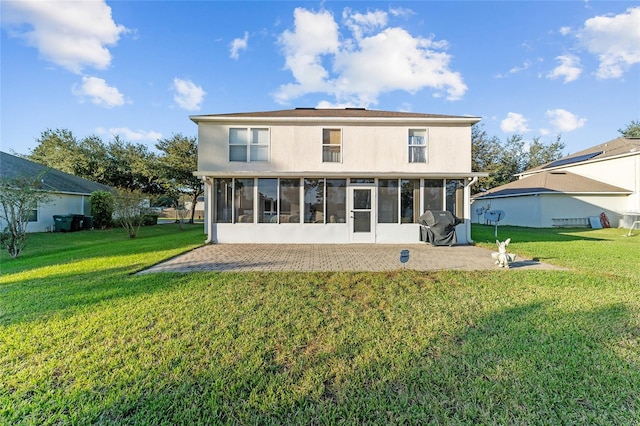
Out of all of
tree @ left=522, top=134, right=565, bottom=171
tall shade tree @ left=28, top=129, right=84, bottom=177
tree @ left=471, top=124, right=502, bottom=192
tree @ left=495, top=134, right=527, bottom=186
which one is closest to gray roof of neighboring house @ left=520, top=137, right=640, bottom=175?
tree @ left=471, top=124, right=502, bottom=192

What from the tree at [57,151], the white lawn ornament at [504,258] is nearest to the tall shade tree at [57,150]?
the tree at [57,151]

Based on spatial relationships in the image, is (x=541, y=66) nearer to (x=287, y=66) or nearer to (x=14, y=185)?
(x=287, y=66)

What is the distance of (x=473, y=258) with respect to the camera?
315 inches

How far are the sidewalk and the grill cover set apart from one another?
0.39 metres

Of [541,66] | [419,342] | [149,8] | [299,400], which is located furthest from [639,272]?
[149,8]

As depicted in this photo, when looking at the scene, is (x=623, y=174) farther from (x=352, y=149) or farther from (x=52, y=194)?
(x=52, y=194)

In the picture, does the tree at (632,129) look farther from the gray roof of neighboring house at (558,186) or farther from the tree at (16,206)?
the tree at (16,206)

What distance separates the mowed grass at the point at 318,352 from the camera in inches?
85.1

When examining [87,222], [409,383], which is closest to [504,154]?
[409,383]

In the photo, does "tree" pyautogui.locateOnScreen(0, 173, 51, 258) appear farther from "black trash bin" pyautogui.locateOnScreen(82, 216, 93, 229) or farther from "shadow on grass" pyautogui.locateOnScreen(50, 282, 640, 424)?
"shadow on grass" pyautogui.locateOnScreen(50, 282, 640, 424)

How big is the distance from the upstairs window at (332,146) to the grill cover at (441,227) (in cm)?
453

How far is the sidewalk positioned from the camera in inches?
266

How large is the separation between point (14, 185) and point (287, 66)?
1391cm

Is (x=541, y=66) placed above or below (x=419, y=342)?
above
